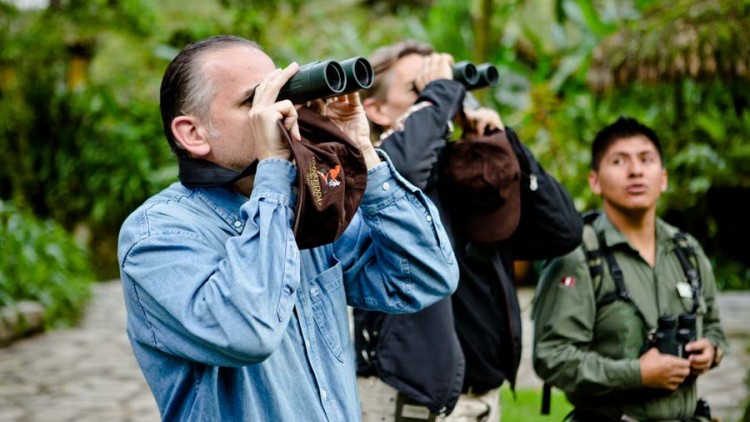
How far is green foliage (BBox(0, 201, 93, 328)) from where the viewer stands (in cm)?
806

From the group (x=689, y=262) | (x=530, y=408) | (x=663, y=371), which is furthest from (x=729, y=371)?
(x=663, y=371)

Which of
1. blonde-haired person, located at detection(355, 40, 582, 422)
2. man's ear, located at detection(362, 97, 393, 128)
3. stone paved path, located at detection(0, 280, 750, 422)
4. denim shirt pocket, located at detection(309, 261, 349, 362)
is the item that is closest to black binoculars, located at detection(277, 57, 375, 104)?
denim shirt pocket, located at detection(309, 261, 349, 362)

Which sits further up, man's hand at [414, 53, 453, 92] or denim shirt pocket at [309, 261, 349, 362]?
man's hand at [414, 53, 453, 92]

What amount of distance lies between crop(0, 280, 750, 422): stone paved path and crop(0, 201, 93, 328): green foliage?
0.30m

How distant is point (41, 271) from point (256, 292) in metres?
7.51

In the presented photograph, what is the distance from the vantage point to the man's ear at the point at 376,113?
2977 millimetres

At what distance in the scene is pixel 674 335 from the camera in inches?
114

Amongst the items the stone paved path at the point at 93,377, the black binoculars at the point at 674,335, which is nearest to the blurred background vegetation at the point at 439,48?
the stone paved path at the point at 93,377

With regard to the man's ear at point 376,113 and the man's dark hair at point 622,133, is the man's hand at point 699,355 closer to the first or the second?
the man's dark hair at point 622,133

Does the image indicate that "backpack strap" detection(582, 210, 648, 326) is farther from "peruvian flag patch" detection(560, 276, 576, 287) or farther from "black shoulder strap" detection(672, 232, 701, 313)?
"black shoulder strap" detection(672, 232, 701, 313)

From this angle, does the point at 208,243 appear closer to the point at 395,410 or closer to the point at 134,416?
the point at 395,410

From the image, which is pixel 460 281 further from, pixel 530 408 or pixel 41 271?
pixel 41 271

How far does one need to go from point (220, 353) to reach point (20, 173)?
12670 millimetres

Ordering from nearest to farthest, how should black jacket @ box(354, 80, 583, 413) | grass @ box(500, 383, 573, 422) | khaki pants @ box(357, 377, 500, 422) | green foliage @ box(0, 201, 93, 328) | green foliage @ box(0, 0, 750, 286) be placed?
black jacket @ box(354, 80, 583, 413) < khaki pants @ box(357, 377, 500, 422) < grass @ box(500, 383, 573, 422) < green foliage @ box(0, 201, 93, 328) < green foliage @ box(0, 0, 750, 286)
